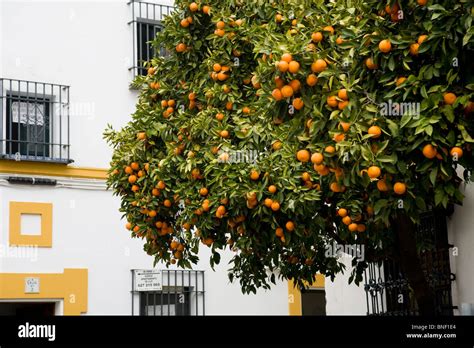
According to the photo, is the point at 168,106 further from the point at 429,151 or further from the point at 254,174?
the point at 429,151

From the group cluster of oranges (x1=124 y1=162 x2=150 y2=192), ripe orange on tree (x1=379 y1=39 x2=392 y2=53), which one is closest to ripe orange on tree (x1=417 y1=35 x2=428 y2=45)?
ripe orange on tree (x1=379 y1=39 x2=392 y2=53)

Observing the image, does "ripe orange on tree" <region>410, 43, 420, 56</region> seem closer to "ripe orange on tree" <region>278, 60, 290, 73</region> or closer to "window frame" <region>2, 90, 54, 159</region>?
"ripe orange on tree" <region>278, 60, 290, 73</region>

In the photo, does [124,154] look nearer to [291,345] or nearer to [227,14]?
[227,14]

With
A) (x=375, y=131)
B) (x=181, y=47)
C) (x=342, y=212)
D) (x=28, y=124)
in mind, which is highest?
(x=28, y=124)

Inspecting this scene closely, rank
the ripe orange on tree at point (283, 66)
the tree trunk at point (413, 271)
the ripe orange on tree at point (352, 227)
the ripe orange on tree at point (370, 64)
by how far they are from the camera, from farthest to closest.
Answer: the tree trunk at point (413, 271) < the ripe orange on tree at point (352, 227) < the ripe orange on tree at point (283, 66) < the ripe orange on tree at point (370, 64)

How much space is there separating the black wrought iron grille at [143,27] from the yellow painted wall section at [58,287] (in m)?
4.21

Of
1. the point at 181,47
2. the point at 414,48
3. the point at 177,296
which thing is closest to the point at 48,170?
the point at 177,296

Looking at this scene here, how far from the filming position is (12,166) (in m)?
15.6

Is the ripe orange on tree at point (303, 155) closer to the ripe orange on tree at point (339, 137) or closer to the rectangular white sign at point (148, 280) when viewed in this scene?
the ripe orange on tree at point (339, 137)

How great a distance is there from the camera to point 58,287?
51.7 feet

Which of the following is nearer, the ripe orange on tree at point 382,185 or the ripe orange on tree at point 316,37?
the ripe orange on tree at point 382,185

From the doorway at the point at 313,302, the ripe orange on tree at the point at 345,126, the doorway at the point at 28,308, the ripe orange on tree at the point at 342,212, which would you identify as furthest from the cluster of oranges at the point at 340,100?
the doorway at the point at 313,302

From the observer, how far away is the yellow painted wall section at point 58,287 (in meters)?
15.3

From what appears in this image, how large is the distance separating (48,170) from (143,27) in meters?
3.64
